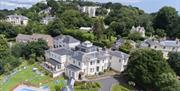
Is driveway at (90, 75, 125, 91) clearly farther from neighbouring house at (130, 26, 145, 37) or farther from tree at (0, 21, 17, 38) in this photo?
tree at (0, 21, 17, 38)

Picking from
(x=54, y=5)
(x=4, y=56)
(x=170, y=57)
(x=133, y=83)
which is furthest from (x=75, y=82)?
(x=54, y=5)

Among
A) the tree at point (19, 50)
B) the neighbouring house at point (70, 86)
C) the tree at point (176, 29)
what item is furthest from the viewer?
the tree at point (176, 29)

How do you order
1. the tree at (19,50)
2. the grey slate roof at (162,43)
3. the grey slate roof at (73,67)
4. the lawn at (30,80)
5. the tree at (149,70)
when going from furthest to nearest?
the grey slate roof at (162,43) < the tree at (19,50) < the grey slate roof at (73,67) < the lawn at (30,80) < the tree at (149,70)

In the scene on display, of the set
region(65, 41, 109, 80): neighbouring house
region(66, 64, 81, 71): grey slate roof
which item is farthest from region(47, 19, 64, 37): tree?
region(66, 64, 81, 71): grey slate roof

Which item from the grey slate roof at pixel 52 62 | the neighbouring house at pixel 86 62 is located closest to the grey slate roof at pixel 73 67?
the neighbouring house at pixel 86 62

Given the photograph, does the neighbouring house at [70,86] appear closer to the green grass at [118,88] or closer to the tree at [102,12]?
the green grass at [118,88]

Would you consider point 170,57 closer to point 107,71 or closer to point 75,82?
point 107,71

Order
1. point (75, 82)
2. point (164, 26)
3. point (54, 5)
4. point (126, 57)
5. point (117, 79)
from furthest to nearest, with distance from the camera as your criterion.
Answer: point (54, 5) → point (164, 26) → point (126, 57) → point (117, 79) → point (75, 82)
